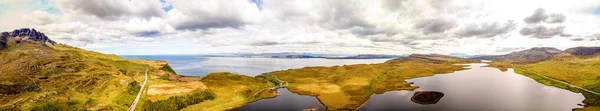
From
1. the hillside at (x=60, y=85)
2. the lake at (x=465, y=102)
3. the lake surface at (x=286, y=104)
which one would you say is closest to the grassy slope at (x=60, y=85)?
the hillside at (x=60, y=85)

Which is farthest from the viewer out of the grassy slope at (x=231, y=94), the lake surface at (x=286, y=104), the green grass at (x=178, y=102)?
the grassy slope at (x=231, y=94)

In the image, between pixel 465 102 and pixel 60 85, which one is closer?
pixel 465 102

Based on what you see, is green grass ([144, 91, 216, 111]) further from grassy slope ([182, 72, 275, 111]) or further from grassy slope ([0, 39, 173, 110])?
grassy slope ([0, 39, 173, 110])

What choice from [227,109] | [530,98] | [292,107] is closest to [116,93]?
[227,109]

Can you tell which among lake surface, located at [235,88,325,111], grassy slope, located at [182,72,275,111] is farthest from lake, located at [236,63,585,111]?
grassy slope, located at [182,72,275,111]

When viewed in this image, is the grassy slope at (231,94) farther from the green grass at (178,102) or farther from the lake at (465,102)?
the lake at (465,102)

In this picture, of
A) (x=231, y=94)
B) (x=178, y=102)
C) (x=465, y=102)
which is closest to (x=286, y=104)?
(x=231, y=94)

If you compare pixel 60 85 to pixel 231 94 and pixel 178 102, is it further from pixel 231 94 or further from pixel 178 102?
pixel 231 94
